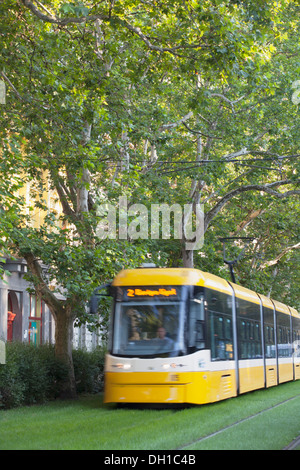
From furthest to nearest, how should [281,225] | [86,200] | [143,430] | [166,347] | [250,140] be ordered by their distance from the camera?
[281,225]
[250,140]
[86,200]
[166,347]
[143,430]

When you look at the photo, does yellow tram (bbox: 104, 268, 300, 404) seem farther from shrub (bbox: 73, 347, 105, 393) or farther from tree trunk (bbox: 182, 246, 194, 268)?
tree trunk (bbox: 182, 246, 194, 268)

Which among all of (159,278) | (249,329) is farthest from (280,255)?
(159,278)

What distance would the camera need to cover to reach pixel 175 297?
1611 centimetres

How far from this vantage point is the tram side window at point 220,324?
55.6ft

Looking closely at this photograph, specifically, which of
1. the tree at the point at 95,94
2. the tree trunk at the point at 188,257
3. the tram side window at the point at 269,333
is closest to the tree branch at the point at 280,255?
the tree trunk at the point at 188,257

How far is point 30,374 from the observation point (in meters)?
19.5

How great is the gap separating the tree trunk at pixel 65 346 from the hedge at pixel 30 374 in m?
0.22

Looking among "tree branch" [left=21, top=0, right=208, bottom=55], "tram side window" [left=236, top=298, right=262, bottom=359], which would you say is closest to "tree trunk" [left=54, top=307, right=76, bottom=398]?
"tram side window" [left=236, top=298, right=262, bottom=359]

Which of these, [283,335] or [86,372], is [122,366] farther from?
[283,335]

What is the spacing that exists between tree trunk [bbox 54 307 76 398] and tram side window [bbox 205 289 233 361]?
5148mm

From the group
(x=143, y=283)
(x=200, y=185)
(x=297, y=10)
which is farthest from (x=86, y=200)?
(x=297, y=10)

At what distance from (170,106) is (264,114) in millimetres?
3625

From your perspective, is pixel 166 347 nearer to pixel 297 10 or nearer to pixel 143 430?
pixel 143 430
